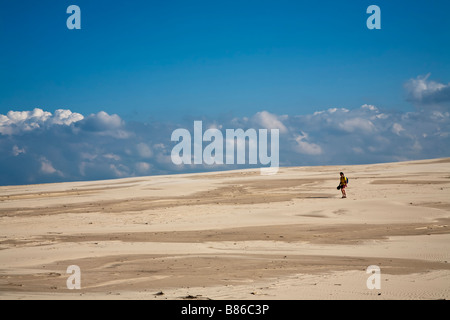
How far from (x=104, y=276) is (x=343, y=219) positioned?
13.9 m

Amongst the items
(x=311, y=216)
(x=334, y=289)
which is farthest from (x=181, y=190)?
(x=334, y=289)

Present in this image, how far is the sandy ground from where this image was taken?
412 inches

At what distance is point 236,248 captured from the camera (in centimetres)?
1638

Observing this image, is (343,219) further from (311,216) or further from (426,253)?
(426,253)

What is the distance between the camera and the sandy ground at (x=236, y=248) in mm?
10477

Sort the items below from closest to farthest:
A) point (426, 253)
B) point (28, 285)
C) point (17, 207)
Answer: point (28, 285) → point (426, 253) → point (17, 207)

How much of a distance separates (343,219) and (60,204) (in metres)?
23.0

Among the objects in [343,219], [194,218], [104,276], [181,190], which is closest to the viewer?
[104,276]

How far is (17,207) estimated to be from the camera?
36156mm

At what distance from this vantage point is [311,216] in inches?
958

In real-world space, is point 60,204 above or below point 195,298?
above
